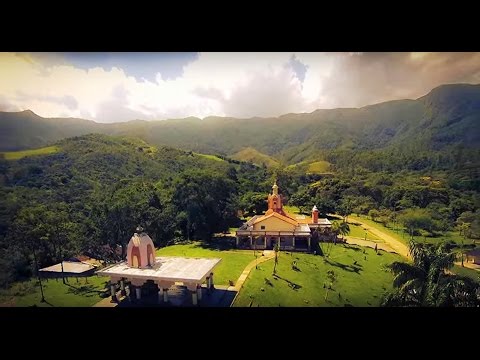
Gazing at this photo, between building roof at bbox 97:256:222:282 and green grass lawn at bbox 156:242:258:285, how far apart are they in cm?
23

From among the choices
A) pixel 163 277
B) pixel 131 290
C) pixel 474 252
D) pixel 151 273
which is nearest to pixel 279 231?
pixel 163 277

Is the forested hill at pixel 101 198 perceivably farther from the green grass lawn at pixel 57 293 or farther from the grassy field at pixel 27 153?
the green grass lawn at pixel 57 293

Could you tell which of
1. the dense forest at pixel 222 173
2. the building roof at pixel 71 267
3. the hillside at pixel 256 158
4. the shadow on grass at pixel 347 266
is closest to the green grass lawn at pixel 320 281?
the shadow on grass at pixel 347 266

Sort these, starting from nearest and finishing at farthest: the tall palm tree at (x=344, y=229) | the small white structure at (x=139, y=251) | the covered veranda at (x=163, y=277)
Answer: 1. the covered veranda at (x=163, y=277)
2. the small white structure at (x=139, y=251)
3. the tall palm tree at (x=344, y=229)

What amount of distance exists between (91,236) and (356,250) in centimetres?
587

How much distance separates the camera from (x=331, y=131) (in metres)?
8.13

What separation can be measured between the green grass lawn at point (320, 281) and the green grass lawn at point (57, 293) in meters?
2.72

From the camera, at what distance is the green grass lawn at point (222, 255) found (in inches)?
275
